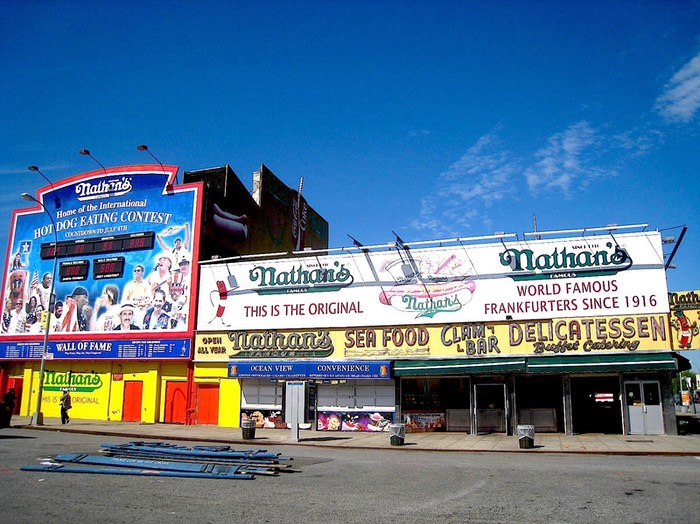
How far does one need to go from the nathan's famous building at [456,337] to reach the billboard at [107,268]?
2.76 m

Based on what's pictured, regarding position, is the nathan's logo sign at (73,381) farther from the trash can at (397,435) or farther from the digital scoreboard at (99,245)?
the trash can at (397,435)

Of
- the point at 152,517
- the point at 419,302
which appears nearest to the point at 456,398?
the point at 419,302

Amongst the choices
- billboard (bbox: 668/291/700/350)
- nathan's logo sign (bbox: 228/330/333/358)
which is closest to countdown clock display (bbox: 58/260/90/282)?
nathan's logo sign (bbox: 228/330/333/358)

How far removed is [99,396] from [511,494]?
28.2 meters

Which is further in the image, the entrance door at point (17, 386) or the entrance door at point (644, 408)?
the entrance door at point (17, 386)

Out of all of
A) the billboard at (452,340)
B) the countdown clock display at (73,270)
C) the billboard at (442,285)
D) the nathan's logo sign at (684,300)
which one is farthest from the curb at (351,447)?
the countdown clock display at (73,270)

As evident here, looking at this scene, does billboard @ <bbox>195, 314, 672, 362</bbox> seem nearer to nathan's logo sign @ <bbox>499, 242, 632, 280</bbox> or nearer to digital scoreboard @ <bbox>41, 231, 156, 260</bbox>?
nathan's logo sign @ <bbox>499, 242, 632, 280</bbox>

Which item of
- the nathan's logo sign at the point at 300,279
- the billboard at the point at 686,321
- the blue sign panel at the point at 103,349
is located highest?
the nathan's logo sign at the point at 300,279

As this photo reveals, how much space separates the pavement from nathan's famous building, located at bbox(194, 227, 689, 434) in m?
1.24

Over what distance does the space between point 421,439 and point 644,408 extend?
356 inches

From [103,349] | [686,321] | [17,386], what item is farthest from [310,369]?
[17,386]

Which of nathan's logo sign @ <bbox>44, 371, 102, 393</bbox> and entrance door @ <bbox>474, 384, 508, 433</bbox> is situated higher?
Result: nathan's logo sign @ <bbox>44, 371, 102, 393</bbox>

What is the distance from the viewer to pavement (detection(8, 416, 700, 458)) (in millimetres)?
20297

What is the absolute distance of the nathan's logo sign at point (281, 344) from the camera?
97.2 ft
